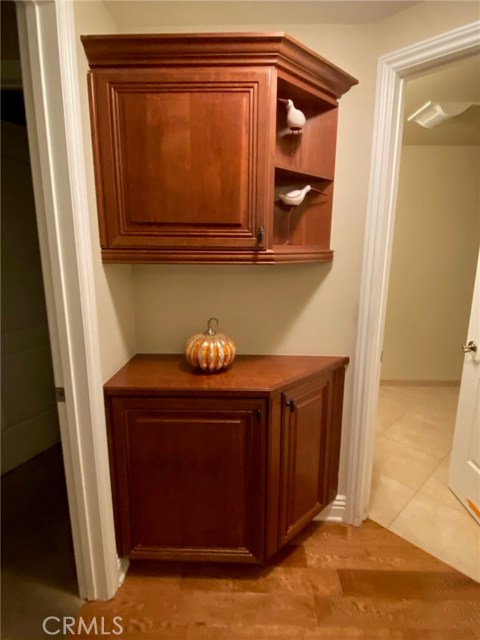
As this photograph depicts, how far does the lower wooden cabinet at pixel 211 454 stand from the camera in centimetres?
127

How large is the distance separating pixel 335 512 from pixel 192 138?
189 centimetres

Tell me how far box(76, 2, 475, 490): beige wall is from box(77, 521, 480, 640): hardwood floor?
651 millimetres

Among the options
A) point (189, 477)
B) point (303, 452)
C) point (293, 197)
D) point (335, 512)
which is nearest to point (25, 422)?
point (189, 477)

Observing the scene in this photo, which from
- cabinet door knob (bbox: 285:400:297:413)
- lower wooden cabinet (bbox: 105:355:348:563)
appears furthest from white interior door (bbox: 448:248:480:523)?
cabinet door knob (bbox: 285:400:297:413)

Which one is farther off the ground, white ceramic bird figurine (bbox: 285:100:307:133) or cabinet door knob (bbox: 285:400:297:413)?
white ceramic bird figurine (bbox: 285:100:307:133)

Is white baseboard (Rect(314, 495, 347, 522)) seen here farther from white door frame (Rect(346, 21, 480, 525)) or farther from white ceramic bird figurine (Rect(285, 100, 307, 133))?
white ceramic bird figurine (Rect(285, 100, 307, 133))

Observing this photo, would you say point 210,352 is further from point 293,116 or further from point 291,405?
point 293,116

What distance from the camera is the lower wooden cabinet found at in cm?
127

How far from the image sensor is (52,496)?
1.94 meters

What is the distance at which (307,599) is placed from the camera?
1370mm

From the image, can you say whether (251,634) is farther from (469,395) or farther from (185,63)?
(185,63)

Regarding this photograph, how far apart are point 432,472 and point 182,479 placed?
1.73 m

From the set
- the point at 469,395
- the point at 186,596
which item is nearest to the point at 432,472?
the point at 469,395

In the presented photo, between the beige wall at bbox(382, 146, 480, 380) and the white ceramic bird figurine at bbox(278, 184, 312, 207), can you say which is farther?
the beige wall at bbox(382, 146, 480, 380)
